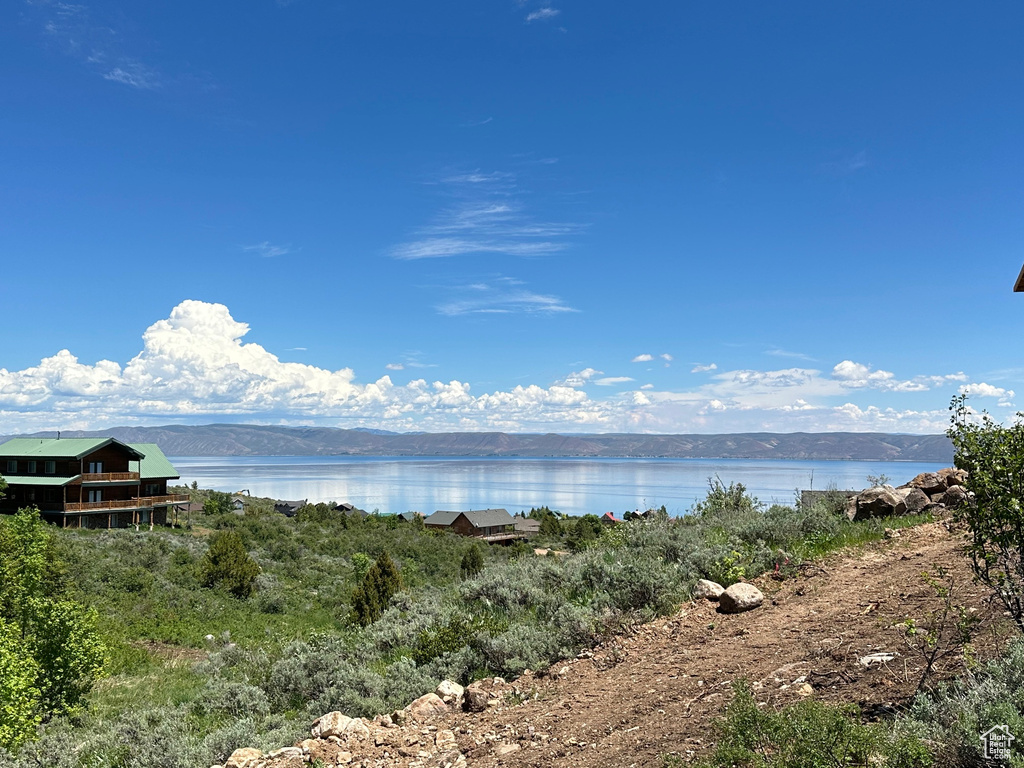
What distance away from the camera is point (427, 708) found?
661cm

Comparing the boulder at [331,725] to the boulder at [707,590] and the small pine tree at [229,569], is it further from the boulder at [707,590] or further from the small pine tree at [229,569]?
the small pine tree at [229,569]

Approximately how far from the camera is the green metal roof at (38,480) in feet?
124

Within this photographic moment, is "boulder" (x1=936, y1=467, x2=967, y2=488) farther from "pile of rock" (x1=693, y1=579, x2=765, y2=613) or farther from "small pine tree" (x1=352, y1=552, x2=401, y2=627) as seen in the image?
"small pine tree" (x1=352, y1=552, x2=401, y2=627)

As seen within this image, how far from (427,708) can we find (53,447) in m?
46.1

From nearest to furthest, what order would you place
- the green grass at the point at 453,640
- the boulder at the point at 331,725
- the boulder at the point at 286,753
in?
the boulder at the point at 286,753 → the boulder at the point at 331,725 → the green grass at the point at 453,640

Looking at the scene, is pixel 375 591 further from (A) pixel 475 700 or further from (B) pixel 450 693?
(A) pixel 475 700

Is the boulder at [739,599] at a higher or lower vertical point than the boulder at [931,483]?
lower

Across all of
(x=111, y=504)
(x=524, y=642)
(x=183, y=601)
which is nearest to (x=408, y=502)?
(x=111, y=504)

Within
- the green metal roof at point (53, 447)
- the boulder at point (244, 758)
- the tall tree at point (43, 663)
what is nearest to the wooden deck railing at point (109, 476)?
the green metal roof at point (53, 447)

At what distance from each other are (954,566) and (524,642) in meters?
5.26

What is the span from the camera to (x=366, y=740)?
240 inches

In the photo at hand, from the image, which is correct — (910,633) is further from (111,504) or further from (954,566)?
(111,504)

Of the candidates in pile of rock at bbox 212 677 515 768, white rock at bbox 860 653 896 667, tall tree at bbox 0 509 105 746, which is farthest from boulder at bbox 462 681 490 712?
tall tree at bbox 0 509 105 746
